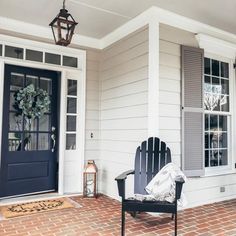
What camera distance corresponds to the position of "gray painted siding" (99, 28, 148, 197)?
3.77 meters

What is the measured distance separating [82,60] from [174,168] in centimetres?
267

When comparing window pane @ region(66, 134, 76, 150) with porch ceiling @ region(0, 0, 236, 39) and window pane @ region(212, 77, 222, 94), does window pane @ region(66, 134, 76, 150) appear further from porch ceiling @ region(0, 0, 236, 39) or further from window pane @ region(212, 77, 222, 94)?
window pane @ region(212, 77, 222, 94)

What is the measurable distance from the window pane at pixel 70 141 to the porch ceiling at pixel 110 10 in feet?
6.25

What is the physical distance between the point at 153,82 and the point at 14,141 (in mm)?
2430

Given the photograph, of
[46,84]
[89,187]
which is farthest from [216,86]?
[46,84]

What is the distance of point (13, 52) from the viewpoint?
404 centimetres

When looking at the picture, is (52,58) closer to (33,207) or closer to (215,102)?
(33,207)

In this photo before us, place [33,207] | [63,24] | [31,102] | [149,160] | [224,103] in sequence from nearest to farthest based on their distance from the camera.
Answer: [63,24] < [149,160] < [33,207] < [31,102] < [224,103]

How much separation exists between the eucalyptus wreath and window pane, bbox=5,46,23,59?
520mm

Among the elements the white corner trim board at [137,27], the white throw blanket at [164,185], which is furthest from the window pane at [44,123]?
the white throw blanket at [164,185]

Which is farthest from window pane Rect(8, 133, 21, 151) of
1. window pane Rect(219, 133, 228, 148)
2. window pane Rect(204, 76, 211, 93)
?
window pane Rect(219, 133, 228, 148)

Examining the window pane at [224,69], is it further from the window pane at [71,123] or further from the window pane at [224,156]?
the window pane at [71,123]

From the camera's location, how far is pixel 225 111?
4.48m

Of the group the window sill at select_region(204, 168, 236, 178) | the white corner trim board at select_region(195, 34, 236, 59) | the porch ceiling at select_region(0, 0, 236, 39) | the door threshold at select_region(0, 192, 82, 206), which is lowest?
the door threshold at select_region(0, 192, 82, 206)
